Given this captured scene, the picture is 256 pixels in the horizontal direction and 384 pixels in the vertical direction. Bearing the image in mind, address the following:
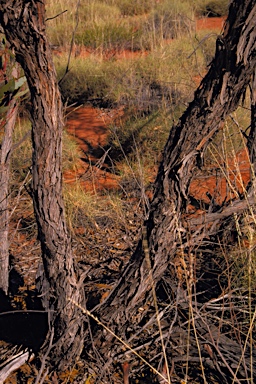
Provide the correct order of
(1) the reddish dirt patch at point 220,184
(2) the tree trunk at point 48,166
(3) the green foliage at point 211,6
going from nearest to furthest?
(2) the tree trunk at point 48,166 → (1) the reddish dirt patch at point 220,184 → (3) the green foliage at point 211,6

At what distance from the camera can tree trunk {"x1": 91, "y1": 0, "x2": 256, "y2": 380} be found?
1.95 metres

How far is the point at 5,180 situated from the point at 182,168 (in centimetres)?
106

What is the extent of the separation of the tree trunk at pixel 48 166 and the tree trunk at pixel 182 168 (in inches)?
8.2

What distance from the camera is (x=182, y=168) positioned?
214 cm

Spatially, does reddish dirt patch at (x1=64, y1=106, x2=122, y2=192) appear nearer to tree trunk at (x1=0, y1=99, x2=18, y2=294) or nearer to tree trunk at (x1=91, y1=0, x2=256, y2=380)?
tree trunk at (x1=0, y1=99, x2=18, y2=294)

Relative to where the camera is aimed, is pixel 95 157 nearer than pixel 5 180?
No

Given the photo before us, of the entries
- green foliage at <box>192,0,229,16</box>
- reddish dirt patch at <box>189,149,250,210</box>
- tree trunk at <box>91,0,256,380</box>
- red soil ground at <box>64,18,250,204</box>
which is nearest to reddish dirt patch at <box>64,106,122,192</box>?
red soil ground at <box>64,18,250,204</box>

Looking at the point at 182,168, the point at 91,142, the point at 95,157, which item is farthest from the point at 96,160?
the point at 182,168

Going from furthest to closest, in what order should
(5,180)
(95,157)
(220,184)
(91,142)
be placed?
(91,142), (95,157), (220,184), (5,180)

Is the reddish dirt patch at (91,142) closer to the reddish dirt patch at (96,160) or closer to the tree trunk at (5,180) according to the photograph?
the reddish dirt patch at (96,160)

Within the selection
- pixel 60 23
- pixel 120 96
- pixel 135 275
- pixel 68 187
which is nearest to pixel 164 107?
pixel 120 96

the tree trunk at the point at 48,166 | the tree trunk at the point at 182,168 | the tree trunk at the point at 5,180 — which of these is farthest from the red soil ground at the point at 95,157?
the tree trunk at the point at 48,166

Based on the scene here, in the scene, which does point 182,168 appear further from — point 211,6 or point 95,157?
point 211,6

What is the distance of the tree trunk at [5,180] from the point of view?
2.62 m
